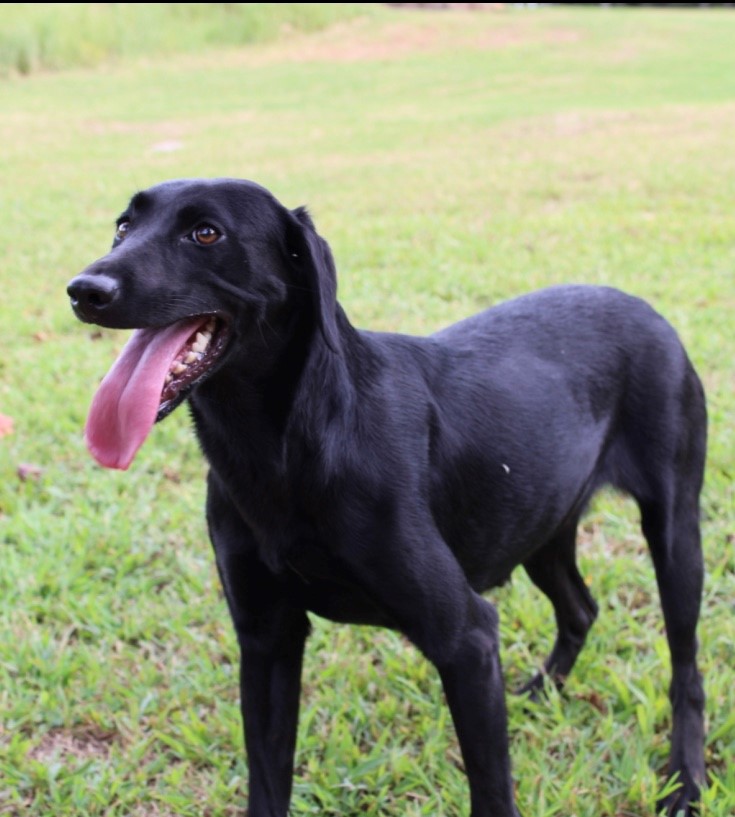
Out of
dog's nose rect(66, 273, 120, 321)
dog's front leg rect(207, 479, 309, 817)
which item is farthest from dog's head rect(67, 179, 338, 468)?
dog's front leg rect(207, 479, 309, 817)

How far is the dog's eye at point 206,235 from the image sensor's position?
6.81 ft

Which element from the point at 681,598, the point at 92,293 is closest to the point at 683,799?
the point at 681,598

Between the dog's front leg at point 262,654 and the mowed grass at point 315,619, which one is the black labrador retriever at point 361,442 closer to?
the dog's front leg at point 262,654

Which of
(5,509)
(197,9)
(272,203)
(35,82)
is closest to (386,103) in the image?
(35,82)

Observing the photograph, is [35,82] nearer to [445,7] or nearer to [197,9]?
[197,9]

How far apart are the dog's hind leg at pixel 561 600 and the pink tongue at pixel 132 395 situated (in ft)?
4.74

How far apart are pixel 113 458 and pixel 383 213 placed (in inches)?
293

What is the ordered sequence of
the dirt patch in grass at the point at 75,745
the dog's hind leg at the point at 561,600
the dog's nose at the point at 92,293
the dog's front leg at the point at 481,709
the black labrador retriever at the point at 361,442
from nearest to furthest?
the dog's nose at the point at 92,293 < the black labrador retriever at the point at 361,442 < the dog's front leg at the point at 481,709 < the dirt patch in grass at the point at 75,745 < the dog's hind leg at the point at 561,600

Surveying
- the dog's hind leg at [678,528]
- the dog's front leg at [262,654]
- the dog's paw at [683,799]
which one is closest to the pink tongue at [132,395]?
the dog's front leg at [262,654]

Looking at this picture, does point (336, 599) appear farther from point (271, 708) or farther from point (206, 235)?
point (206, 235)

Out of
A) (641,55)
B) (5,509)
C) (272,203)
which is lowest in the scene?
(641,55)

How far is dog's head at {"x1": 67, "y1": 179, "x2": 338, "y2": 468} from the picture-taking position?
6.34 ft

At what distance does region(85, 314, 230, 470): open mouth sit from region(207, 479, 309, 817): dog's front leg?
0.36 m

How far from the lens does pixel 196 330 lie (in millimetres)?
2070
